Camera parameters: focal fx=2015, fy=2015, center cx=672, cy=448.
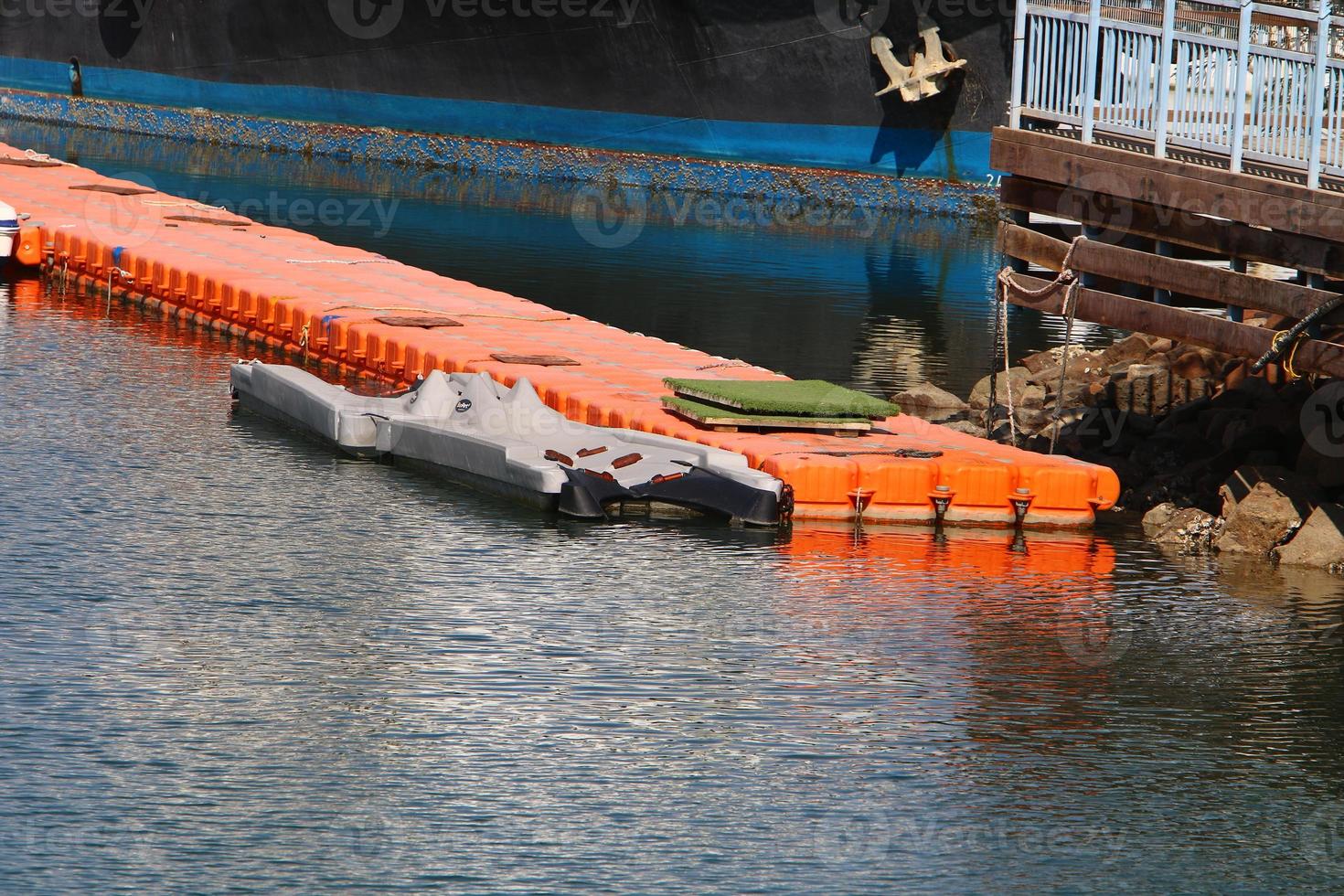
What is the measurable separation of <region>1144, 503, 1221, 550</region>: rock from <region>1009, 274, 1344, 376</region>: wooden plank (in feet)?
5.29

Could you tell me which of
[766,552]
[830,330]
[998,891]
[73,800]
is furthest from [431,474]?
[830,330]

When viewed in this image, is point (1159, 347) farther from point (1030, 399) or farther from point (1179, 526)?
point (1179, 526)

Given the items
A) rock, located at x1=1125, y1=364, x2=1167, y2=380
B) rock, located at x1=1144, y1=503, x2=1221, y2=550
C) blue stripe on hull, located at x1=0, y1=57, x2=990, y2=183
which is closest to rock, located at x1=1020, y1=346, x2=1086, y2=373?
rock, located at x1=1125, y1=364, x2=1167, y2=380

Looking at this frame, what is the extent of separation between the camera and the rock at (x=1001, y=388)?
2441 cm

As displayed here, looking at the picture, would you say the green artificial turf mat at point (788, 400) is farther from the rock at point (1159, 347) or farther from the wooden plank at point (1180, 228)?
the rock at point (1159, 347)

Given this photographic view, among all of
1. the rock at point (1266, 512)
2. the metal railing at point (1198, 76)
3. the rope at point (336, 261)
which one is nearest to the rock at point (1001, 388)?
the metal railing at point (1198, 76)

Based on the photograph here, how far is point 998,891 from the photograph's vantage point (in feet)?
34.7

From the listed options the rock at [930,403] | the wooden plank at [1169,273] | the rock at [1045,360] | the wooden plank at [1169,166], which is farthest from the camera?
the rock at [1045,360]

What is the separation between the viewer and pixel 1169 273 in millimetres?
18141

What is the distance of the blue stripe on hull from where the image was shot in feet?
149

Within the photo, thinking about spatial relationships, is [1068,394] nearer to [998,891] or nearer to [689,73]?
[998,891]

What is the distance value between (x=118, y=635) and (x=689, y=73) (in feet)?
114

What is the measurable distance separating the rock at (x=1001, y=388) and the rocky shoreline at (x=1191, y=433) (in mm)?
25

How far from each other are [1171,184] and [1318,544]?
3.41 meters
